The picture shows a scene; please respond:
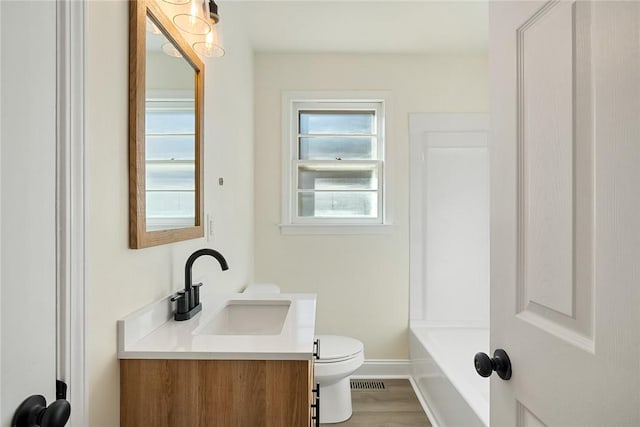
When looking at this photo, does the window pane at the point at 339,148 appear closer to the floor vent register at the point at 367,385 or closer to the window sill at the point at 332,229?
the window sill at the point at 332,229

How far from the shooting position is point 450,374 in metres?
2.17

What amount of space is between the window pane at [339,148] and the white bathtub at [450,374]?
4.52ft

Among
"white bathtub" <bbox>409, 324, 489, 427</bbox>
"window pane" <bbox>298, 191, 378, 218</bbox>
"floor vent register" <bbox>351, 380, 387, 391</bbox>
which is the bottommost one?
"floor vent register" <bbox>351, 380, 387, 391</bbox>

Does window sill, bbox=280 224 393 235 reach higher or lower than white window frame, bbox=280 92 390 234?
lower

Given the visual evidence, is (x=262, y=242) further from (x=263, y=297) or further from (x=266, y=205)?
(x=263, y=297)

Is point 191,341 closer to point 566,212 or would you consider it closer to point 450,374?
point 566,212

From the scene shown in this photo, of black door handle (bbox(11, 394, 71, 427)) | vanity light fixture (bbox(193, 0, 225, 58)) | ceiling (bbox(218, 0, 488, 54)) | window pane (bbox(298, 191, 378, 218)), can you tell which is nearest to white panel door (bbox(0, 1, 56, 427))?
black door handle (bbox(11, 394, 71, 427))

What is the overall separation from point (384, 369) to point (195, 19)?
2.63m

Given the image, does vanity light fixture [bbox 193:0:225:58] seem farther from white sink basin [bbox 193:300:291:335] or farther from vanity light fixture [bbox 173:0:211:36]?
white sink basin [bbox 193:300:291:335]

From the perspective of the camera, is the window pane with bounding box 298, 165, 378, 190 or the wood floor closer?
the wood floor

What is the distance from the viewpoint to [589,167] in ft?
2.06

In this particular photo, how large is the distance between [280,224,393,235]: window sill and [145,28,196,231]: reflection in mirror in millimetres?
1417

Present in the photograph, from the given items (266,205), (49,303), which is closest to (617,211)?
(49,303)

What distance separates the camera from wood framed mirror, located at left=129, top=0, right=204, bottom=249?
1082 mm
